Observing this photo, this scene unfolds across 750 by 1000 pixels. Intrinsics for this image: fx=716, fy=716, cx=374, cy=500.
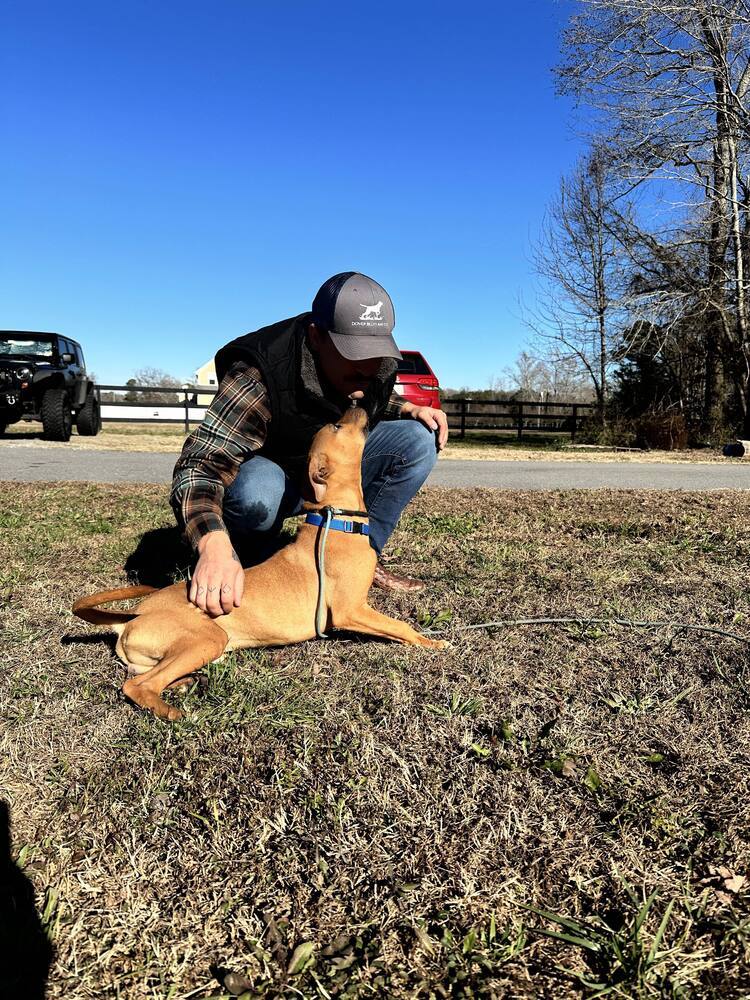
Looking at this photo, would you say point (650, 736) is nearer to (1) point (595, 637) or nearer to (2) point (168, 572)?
(1) point (595, 637)

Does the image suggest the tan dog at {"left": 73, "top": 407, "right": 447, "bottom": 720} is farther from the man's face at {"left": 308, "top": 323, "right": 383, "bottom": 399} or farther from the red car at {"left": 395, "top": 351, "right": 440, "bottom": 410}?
the red car at {"left": 395, "top": 351, "right": 440, "bottom": 410}

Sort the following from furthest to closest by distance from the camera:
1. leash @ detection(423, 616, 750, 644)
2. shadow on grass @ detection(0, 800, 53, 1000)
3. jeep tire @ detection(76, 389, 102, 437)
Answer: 1. jeep tire @ detection(76, 389, 102, 437)
2. leash @ detection(423, 616, 750, 644)
3. shadow on grass @ detection(0, 800, 53, 1000)

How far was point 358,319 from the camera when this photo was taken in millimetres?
2762

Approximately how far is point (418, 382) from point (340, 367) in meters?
11.0

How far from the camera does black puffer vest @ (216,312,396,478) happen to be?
309 centimetres

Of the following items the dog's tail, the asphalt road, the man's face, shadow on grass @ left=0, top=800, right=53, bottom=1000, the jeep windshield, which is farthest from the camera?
the jeep windshield

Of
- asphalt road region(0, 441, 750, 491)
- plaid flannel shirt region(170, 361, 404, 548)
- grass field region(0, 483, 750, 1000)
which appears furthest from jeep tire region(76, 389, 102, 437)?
plaid flannel shirt region(170, 361, 404, 548)

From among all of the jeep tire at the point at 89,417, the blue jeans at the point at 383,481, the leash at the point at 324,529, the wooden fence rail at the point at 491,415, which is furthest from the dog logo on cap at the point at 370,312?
the wooden fence rail at the point at 491,415

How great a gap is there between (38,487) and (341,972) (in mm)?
6905

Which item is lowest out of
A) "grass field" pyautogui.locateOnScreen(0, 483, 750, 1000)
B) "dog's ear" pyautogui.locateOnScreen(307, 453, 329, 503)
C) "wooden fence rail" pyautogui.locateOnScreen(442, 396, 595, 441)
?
"grass field" pyautogui.locateOnScreen(0, 483, 750, 1000)

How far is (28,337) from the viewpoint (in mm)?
14766

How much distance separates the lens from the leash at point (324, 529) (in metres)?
2.66

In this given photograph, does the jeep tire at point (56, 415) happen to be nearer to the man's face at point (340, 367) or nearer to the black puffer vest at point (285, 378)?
the black puffer vest at point (285, 378)

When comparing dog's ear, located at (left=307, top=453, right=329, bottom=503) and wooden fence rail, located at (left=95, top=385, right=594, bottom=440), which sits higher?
wooden fence rail, located at (left=95, top=385, right=594, bottom=440)
